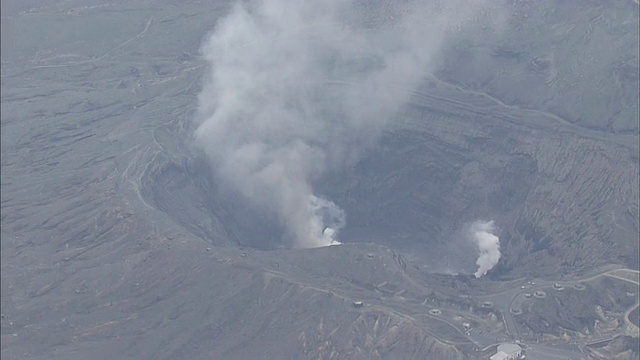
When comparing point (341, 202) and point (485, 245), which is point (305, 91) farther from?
point (485, 245)

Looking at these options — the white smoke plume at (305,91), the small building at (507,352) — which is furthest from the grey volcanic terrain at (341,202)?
the white smoke plume at (305,91)

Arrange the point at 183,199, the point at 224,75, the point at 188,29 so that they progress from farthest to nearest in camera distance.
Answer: the point at 188,29 → the point at 224,75 → the point at 183,199

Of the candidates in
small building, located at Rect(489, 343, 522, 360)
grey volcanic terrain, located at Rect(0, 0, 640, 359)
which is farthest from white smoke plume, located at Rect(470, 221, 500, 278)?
small building, located at Rect(489, 343, 522, 360)

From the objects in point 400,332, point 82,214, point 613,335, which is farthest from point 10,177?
point 613,335

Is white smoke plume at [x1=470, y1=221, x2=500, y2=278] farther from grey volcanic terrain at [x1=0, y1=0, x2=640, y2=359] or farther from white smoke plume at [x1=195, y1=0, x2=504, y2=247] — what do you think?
white smoke plume at [x1=195, y1=0, x2=504, y2=247]

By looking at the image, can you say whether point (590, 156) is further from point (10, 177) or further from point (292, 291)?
point (10, 177)

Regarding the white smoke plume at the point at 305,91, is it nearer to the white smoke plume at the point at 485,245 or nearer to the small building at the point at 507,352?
the white smoke plume at the point at 485,245
